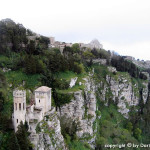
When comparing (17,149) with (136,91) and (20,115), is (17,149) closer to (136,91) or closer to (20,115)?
(20,115)

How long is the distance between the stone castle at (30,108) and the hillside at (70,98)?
0.72m

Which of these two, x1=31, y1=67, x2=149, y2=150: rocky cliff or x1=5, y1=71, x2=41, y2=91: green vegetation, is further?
x1=5, y1=71, x2=41, y2=91: green vegetation

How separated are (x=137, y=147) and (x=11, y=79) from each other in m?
35.9

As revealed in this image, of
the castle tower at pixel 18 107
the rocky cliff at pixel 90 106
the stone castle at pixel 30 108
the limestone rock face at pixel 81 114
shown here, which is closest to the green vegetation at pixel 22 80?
the stone castle at pixel 30 108

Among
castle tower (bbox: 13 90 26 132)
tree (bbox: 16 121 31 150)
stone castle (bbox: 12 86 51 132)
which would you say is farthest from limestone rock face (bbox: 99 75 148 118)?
tree (bbox: 16 121 31 150)

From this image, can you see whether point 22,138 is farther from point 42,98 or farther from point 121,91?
point 121,91

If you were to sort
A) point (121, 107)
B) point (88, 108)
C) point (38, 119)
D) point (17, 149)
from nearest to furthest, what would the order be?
point (17, 149) → point (38, 119) → point (88, 108) → point (121, 107)

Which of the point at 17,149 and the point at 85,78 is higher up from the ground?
the point at 85,78

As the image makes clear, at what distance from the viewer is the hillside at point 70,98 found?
1043 inches

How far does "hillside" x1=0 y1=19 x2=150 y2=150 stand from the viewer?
86.9 ft

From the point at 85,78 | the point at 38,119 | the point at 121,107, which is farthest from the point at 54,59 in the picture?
the point at 121,107

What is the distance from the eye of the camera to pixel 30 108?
2555 cm

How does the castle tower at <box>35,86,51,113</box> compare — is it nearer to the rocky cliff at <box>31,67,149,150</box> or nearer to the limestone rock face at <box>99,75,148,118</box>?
the rocky cliff at <box>31,67,149,150</box>

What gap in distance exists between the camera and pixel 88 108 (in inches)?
1609
